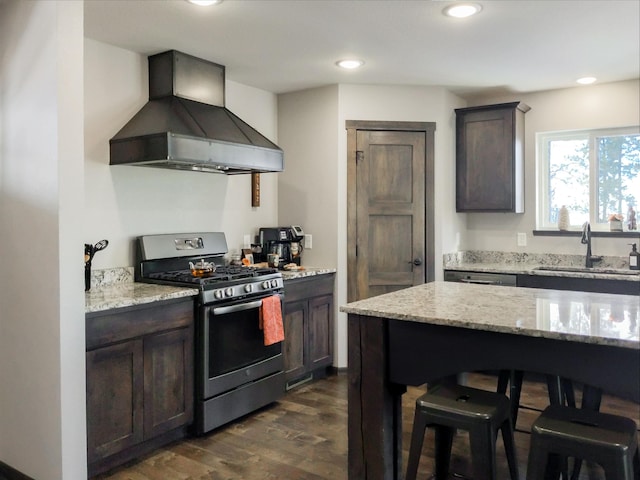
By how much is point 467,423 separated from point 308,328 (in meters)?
2.17

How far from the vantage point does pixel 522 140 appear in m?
4.57

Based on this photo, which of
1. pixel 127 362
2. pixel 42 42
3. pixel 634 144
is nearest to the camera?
pixel 42 42

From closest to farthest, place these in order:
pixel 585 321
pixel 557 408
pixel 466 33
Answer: pixel 585 321, pixel 557 408, pixel 466 33

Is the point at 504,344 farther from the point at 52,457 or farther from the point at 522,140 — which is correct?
the point at 522,140

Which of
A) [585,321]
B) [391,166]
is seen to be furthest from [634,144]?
[585,321]

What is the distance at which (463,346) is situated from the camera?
1.96 meters

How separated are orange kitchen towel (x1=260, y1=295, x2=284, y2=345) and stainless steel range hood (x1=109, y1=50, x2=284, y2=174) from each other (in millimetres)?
916

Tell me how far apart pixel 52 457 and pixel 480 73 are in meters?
3.69

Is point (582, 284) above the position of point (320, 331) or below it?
above

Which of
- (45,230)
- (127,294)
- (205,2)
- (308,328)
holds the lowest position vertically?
(308,328)

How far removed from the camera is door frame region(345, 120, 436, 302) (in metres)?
4.28

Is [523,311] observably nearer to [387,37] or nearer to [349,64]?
[387,37]

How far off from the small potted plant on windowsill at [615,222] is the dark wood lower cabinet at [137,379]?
3356 mm

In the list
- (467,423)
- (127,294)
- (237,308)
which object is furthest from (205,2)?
(467,423)
